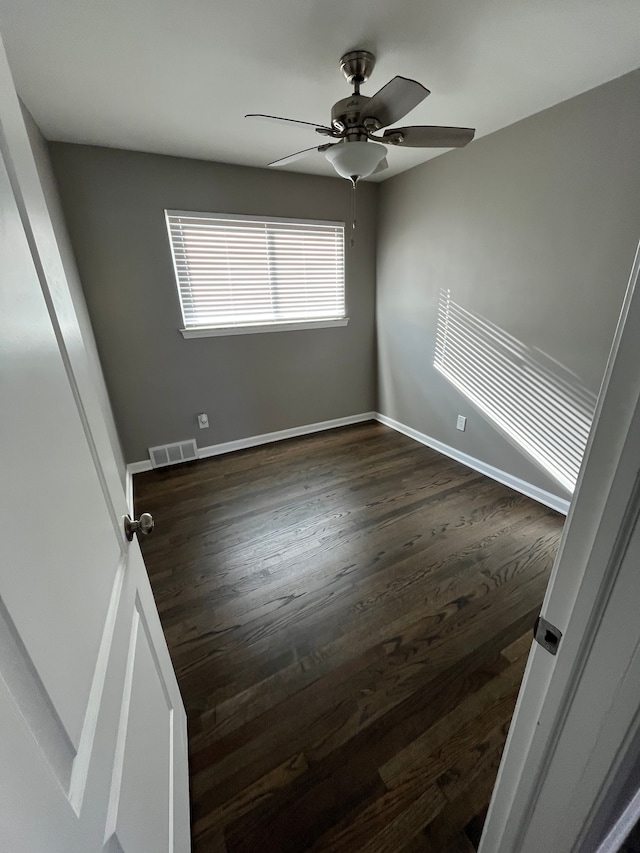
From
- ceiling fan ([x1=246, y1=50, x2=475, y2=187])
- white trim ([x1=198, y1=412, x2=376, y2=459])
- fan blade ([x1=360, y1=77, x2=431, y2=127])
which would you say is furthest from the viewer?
white trim ([x1=198, y1=412, x2=376, y2=459])

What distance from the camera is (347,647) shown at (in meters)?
1.48

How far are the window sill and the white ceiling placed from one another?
1304 millimetres

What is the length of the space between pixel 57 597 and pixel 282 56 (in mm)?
2126

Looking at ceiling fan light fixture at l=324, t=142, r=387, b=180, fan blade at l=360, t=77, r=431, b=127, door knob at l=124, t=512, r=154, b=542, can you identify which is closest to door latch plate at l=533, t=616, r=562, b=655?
door knob at l=124, t=512, r=154, b=542

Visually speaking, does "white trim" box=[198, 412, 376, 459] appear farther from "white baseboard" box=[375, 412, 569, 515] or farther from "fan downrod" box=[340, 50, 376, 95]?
"fan downrod" box=[340, 50, 376, 95]

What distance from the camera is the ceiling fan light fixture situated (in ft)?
4.85

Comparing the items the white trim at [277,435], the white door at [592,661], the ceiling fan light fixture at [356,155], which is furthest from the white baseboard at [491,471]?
the ceiling fan light fixture at [356,155]

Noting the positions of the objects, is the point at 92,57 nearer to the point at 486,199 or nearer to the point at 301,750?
the point at 486,199

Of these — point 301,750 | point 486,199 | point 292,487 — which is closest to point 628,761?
point 301,750

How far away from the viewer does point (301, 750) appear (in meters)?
1.16

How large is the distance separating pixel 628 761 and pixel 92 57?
273 cm

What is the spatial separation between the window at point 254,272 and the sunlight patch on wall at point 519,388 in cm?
118

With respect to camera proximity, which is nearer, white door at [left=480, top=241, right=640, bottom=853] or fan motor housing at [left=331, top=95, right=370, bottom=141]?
white door at [left=480, top=241, right=640, bottom=853]

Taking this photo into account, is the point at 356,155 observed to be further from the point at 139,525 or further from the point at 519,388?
the point at 519,388
